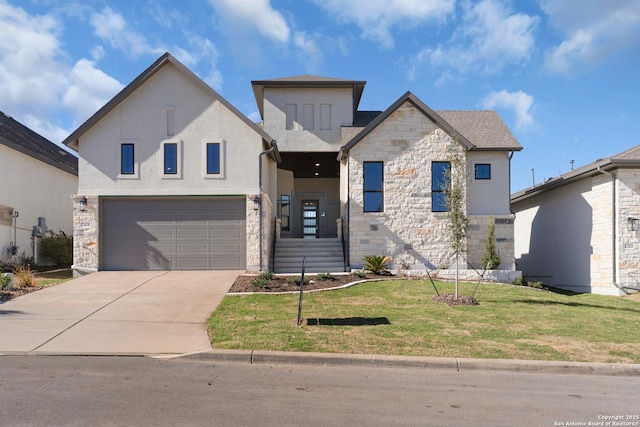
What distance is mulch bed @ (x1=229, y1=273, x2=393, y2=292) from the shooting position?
1348 centimetres

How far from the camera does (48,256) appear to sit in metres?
21.2

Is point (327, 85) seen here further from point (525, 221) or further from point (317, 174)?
point (525, 221)

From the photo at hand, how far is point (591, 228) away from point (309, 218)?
13.1 m

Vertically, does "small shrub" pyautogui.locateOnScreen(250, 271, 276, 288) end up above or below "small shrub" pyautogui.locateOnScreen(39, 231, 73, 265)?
below

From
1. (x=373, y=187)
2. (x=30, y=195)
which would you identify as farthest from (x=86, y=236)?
(x=373, y=187)

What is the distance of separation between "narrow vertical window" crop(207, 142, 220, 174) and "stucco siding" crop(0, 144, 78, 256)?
9173 millimetres

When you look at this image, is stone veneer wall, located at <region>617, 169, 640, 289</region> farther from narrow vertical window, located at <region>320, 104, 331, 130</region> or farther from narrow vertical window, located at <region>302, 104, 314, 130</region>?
narrow vertical window, located at <region>302, 104, 314, 130</region>

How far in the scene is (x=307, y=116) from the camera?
2216 cm

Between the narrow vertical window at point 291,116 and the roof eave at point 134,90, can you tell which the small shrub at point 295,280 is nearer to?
the roof eave at point 134,90

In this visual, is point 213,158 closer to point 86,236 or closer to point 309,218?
point 86,236

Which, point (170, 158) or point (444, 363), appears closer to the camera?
point (444, 363)

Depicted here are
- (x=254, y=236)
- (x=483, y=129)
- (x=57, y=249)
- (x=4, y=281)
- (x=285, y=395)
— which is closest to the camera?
(x=285, y=395)

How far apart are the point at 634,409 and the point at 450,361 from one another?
2.47 metres

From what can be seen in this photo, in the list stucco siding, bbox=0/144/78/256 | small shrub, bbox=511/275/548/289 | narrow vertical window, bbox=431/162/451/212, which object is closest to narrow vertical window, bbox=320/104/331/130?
narrow vertical window, bbox=431/162/451/212
